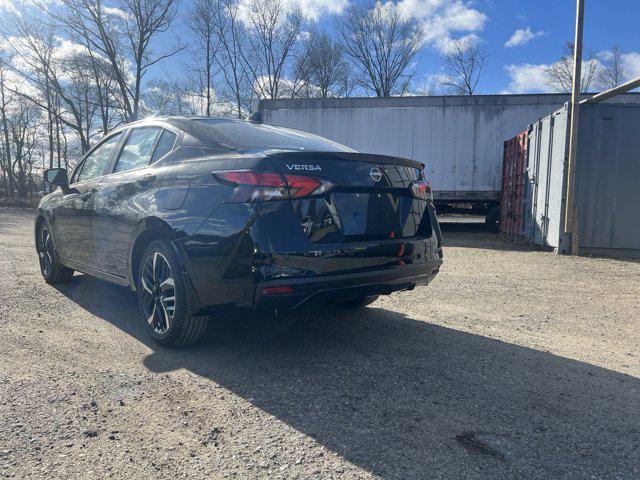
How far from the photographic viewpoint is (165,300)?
3369 mm

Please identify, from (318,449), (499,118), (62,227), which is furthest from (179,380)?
(499,118)

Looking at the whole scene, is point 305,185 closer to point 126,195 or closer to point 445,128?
point 126,195

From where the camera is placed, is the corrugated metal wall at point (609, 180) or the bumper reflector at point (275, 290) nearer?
the bumper reflector at point (275, 290)

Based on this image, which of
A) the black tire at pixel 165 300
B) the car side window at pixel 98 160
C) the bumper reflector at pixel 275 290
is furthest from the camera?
the car side window at pixel 98 160

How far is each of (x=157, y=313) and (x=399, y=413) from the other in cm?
187

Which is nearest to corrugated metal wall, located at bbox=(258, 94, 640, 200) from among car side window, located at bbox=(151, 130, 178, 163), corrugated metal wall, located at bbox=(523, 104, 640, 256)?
corrugated metal wall, located at bbox=(523, 104, 640, 256)

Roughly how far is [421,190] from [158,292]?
6.68 ft

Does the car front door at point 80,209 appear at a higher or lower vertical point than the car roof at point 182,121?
lower

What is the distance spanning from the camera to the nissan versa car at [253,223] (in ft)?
9.29

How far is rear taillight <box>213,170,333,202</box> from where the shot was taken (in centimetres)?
282

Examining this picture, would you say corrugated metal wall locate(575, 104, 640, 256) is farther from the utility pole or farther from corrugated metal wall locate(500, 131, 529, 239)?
corrugated metal wall locate(500, 131, 529, 239)

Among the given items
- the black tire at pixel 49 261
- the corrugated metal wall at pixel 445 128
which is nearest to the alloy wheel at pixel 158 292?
the black tire at pixel 49 261

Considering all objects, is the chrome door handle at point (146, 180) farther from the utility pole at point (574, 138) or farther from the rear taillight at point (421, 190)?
the utility pole at point (574, 138)

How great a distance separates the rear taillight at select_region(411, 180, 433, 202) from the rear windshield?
25.6 inches
